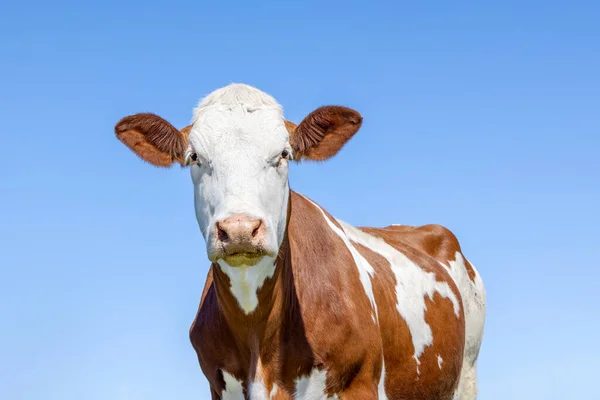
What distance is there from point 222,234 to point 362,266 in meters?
2.58

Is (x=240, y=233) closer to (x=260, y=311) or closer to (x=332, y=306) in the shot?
(x=260, y=311)

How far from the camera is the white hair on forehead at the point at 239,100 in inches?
310

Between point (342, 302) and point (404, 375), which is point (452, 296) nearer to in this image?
point (404, 375)

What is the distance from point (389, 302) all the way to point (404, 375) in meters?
0.75

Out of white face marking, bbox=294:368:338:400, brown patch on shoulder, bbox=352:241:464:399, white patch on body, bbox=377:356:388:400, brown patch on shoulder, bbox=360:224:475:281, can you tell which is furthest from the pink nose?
brown patch on shoulder, bbox=360:224:475:281

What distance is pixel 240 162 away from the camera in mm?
7367

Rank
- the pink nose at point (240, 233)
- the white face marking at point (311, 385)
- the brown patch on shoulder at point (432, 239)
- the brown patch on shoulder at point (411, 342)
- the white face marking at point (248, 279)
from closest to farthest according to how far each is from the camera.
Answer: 1. the pink nose at point (240, 233)
2. the white face marking at point (248, 279)
3. the white face marking at point (311, 385)
4. the brown patch on shoulder at point (411, 342)
5. the brown patch on shoulder at point (432, 239)

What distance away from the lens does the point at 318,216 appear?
901 centimetres

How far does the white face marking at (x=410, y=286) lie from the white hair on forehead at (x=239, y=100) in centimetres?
223

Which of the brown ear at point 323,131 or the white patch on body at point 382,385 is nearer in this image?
the brown ear at point 323,131

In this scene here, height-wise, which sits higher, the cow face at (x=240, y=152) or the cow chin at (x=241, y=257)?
the cow face at (x=240, y=152)

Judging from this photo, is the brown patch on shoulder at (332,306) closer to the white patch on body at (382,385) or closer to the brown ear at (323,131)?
the white patch on body at (382,385)

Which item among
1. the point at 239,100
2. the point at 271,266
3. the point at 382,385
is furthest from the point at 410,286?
the point at 239,100

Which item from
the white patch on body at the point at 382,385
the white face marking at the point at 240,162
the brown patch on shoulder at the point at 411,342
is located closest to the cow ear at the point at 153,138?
the white face marking at the point at 240,162
